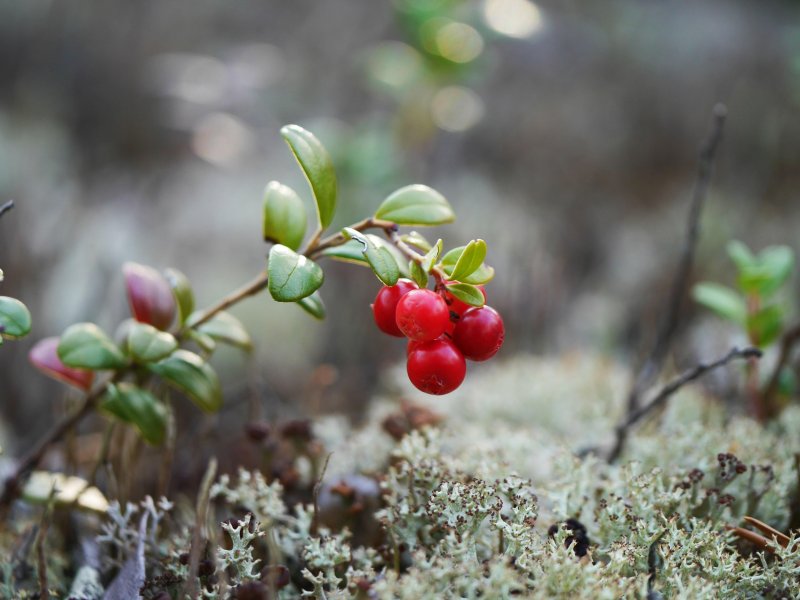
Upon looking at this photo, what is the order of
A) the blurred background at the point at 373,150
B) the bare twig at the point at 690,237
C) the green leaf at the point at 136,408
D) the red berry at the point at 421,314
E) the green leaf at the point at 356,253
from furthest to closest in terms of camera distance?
the blurred background at the point at 373,150
the bare twig at the point at 690,237
the green leaf at the point at 136,408
the green leaf at the point at 356,253
the red berry at the point at 421,314

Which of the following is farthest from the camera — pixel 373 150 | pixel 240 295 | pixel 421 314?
pixel 373 150

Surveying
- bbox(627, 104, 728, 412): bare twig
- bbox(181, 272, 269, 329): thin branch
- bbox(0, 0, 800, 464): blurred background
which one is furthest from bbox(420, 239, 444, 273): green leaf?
bbox(627, 104, 728, 412): bare twig

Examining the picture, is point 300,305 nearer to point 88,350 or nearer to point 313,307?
point 313,307

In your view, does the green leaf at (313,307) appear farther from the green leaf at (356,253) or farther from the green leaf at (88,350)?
the green leaf at (88,350)

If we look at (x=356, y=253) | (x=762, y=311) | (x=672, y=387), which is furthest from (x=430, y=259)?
(x=762, y=311)

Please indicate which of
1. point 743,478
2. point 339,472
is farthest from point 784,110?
point 339,472

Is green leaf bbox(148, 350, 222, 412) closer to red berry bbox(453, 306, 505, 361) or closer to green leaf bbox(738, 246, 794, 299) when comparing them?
red berry bbox(453, 306, 505, 361)

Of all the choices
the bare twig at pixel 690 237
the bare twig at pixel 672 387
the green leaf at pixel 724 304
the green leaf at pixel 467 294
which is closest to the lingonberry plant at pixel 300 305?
the green leaf at pixel 467 294
